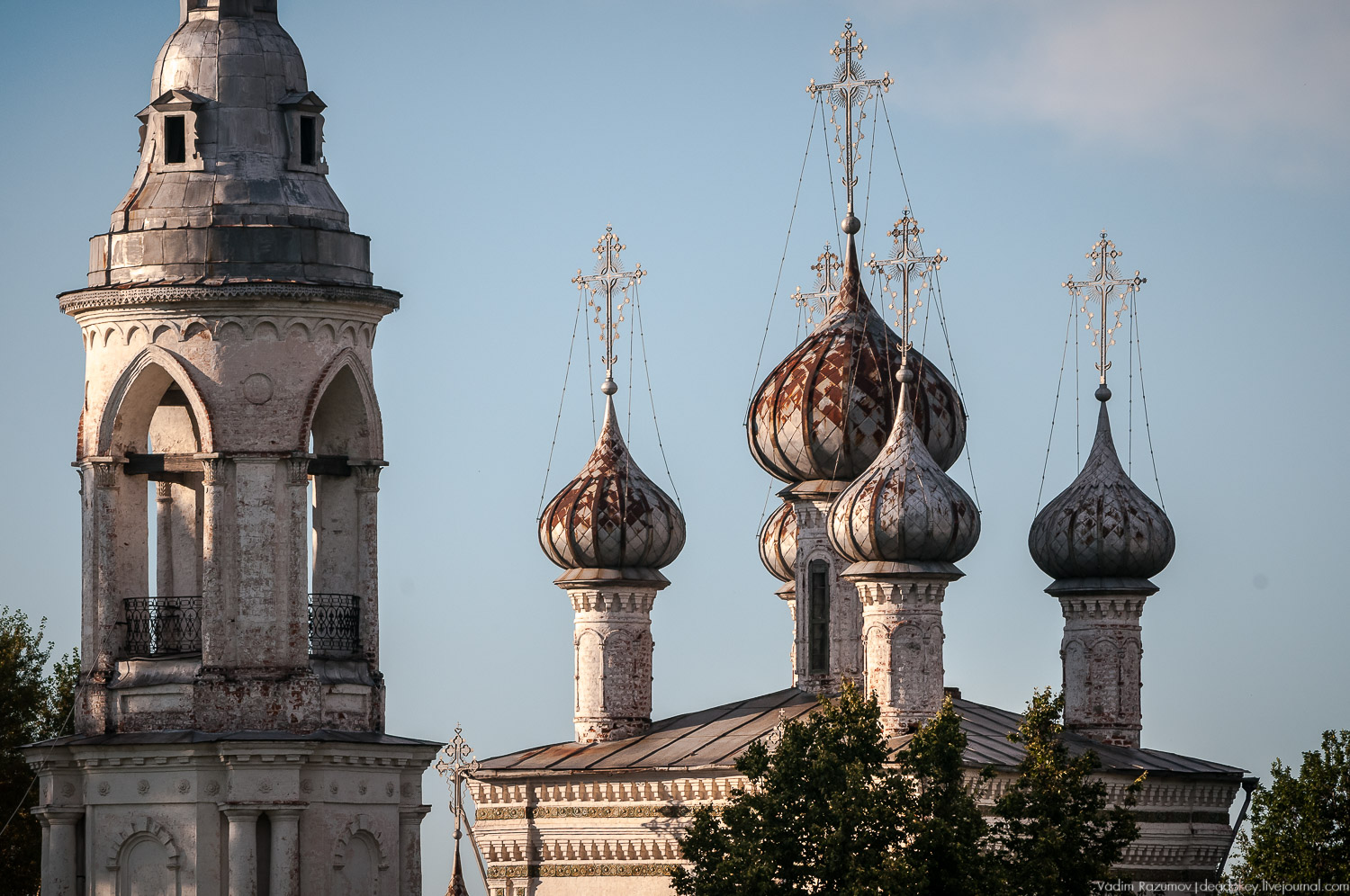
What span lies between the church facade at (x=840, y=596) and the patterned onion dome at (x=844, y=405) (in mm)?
25

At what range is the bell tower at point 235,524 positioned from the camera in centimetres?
3312

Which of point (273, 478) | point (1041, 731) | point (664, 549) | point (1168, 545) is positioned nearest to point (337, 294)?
point (273, 478)

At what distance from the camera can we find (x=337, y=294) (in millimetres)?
33594

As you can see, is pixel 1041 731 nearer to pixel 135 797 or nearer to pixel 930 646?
pixel 930 646

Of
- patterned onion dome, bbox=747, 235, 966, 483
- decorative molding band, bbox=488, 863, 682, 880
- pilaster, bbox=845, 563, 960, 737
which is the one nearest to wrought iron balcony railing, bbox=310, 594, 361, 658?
pilaster, bbox=845, 563, 960, 737

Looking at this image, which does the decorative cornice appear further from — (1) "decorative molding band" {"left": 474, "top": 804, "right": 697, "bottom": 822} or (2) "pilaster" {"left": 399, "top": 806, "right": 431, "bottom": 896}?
(1) "decorative molding band" {"left": 474, "top": 804, "right": 697, "bottom": 822}

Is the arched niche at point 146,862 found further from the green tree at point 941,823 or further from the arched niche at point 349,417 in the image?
the green tree at point 941,823

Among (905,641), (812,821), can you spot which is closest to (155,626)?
(812,821)

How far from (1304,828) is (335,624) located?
1104 centimetres

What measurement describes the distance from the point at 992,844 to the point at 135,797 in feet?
32.4

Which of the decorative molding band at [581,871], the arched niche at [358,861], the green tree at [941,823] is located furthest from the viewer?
the decorative molding band at [581,871]

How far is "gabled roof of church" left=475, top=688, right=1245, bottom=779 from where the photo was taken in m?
42.9

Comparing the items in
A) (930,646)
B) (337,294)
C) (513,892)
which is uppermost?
(337,294)

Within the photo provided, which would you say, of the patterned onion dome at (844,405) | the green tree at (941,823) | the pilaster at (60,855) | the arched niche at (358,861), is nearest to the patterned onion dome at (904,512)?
the patterned onion dome at (844,405)
